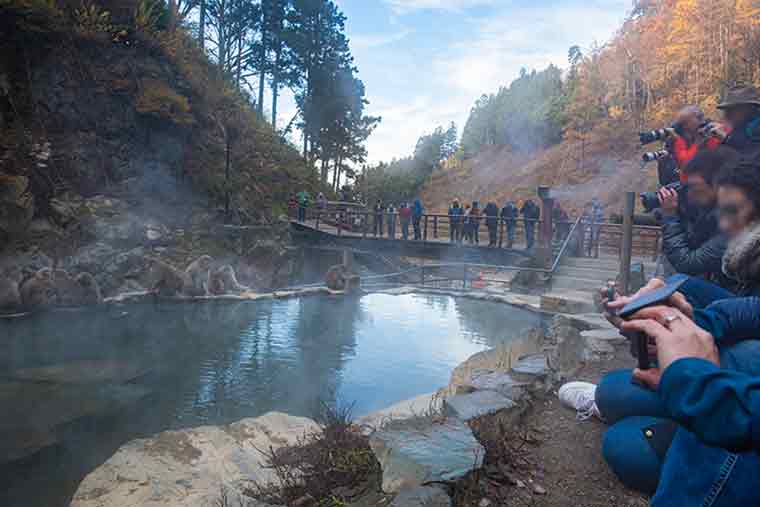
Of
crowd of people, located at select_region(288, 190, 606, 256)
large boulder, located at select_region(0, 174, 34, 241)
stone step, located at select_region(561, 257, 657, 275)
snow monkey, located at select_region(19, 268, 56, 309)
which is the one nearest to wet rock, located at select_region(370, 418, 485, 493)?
snow monkey, located at select_region(19, 268, 56, 309)

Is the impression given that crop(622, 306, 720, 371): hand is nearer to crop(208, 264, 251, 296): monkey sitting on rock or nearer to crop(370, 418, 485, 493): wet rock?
crop(370, 418, 485, 493): wet rock

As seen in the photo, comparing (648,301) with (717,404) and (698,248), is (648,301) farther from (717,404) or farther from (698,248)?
(698,248)

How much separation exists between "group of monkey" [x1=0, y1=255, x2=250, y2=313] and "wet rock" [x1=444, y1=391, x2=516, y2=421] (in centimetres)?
687

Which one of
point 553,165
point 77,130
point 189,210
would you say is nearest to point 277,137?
point 189,210

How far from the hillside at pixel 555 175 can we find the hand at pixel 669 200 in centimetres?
1626

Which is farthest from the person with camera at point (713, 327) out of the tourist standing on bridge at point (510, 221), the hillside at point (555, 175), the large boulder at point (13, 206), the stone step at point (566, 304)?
the hillside at point (555, 175)

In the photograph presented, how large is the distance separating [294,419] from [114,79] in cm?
1288

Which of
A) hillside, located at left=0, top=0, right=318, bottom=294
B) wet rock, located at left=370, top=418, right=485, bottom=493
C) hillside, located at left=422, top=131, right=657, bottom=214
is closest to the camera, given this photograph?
wet rock, located at left=370, top=418, right=485, bottom=493

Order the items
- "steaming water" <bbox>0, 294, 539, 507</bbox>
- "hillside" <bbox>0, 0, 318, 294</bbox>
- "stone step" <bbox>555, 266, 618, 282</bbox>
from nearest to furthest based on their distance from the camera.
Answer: "steaming water" <bbox>0, 294, 539, 507</bbox> → "stone step" <bbox>555, 266, 618, 282</bbox> → "hillside" <bbox>0, 0, 318, 294</bbox>

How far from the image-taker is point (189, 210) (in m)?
14.8

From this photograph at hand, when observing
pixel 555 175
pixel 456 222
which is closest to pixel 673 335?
pixel 456 222

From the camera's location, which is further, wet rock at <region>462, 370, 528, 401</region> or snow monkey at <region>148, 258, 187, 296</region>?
snow monkey at <region>148, 258, 187, 296</region>

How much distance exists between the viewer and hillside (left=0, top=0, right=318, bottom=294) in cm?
1105

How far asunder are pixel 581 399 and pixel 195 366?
3.99 meters
